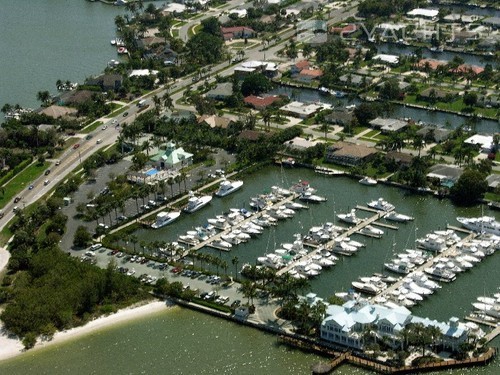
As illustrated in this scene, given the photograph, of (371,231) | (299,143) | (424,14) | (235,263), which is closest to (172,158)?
(299,143)

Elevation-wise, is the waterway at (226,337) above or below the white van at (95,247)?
below

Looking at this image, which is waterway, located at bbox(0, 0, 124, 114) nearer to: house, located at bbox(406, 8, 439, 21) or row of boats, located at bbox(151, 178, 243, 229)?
row of boats, located at bbox(151, 178, 243, 229)

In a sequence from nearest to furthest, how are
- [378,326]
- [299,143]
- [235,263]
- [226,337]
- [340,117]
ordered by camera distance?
[378,326], [226,337], [235,263], [299,143], [340,117]

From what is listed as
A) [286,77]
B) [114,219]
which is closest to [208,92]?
[286,77]

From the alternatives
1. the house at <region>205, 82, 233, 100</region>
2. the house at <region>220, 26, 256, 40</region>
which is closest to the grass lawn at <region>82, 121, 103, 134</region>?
the house at <region>205, 82, 233, 100</region>

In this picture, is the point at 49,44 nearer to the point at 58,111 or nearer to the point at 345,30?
the point at 58,111

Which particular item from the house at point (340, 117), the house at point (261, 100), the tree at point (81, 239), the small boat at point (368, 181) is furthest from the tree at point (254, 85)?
the tree at point (81, 239)

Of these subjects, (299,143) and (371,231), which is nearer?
(371,231)

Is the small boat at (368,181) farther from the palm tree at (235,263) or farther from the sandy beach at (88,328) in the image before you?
the sandy beach at (88,328)
